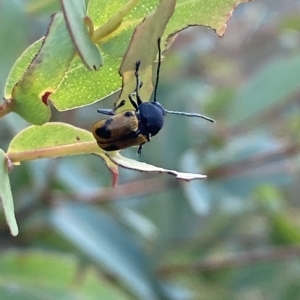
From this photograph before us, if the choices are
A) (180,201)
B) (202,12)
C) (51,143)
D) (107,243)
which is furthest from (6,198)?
(180,201)

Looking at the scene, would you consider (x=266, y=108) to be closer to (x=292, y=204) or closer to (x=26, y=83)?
(x=292, y=204)

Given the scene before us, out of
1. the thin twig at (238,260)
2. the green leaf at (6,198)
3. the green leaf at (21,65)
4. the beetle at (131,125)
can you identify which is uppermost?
the green leaf at (21,65)

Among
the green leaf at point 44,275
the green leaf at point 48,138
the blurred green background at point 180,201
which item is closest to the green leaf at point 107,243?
the blurred green background at point 180,201

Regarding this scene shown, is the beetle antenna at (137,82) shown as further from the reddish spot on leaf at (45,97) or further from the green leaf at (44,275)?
the green leaf at (44,275)

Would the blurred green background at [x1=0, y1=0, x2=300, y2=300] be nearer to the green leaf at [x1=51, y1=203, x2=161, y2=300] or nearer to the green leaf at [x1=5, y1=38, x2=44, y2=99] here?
the green leaf at [x1=51, y1=203, x2=161, y2=300]

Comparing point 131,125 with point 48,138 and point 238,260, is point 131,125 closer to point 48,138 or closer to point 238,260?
point 48,138

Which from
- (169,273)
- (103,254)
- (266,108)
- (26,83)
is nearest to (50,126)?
(26,83)
